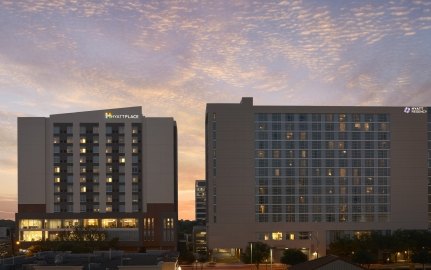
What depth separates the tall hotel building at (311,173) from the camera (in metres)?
164

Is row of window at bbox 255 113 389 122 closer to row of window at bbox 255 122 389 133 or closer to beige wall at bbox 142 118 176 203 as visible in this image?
row of window at bbox 255 122 389 133

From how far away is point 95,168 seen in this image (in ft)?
600

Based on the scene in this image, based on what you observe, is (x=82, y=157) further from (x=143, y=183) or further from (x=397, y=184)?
(x=397, y=184)

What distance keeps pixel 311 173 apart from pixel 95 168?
70610mm

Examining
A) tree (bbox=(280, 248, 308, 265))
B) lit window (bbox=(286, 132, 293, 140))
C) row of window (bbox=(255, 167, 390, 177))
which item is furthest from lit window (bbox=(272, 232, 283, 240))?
tree (bbox=(280, 248, 308, 265))

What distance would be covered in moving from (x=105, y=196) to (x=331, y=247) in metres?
75.1

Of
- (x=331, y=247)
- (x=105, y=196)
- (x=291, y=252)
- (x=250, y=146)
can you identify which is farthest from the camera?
(x=105, y=196)

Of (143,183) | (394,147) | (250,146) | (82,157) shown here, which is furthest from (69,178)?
(394,147)

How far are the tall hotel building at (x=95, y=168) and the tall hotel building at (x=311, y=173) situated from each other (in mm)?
23904

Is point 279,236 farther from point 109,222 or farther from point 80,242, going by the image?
point 80,242

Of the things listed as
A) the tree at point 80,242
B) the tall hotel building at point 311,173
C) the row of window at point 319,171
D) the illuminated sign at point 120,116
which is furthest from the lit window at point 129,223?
the row of window at point 319,171

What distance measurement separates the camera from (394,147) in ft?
554

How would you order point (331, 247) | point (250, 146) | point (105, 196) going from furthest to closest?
point (105, 196) < point (250, 146) < point (331, 247)

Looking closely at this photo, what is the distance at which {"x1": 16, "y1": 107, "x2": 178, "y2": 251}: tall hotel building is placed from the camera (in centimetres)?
18162
